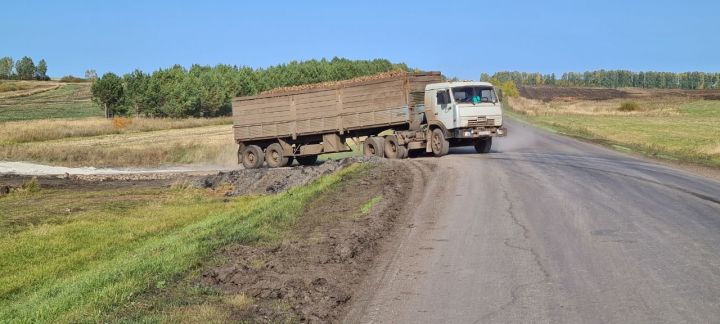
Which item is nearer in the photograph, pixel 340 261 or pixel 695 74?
pixel 340 261

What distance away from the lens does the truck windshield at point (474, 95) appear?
1078 inches

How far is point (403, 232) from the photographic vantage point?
1216cm

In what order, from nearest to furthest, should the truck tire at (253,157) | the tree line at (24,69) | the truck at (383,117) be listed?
the truck at (383,117) < the truck tire at (253,157) < the tree line at (24,69)

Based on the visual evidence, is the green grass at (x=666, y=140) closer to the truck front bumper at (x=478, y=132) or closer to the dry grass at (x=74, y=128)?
the truck front bumper at (x=478, y=132)

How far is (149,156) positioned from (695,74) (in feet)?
605

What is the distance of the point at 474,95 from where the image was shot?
2777 centimetres

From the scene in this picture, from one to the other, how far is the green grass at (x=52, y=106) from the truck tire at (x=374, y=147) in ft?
253

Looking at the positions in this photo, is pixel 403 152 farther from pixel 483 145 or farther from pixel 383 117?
pixel 483 145

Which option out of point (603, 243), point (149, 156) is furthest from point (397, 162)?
point (149, 156)

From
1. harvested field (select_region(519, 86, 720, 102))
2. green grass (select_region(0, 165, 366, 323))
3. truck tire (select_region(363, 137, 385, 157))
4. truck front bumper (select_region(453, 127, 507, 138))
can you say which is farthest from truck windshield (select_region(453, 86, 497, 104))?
harvested field (select_region(519, 86, 720, 102))

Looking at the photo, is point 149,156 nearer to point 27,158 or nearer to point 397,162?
point 27,158

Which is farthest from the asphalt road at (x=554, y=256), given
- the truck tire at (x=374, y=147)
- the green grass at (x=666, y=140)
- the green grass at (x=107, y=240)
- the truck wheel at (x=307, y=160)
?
the truck wheel at (x=307, y=160)

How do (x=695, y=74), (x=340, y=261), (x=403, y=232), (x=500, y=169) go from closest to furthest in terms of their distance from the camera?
(x=340, y=261) < (x=403, y=232) < (x=500, y=169) < (x=695, y=74)

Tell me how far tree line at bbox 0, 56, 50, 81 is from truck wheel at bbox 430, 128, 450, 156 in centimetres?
17632
